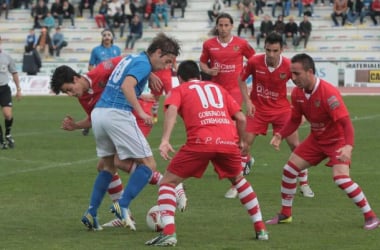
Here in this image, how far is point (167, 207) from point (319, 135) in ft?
7.30

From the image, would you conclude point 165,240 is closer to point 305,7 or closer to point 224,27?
point 224,27

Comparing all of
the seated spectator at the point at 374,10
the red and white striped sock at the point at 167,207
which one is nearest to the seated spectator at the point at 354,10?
the seated spectator at the point at 374,10

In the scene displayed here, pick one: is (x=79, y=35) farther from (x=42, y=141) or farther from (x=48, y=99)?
(x=42, y=141)

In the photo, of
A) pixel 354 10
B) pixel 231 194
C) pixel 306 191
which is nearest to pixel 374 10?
pixel 354 10

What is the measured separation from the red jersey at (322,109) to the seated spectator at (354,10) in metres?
36.4

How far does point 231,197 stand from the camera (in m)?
12.9

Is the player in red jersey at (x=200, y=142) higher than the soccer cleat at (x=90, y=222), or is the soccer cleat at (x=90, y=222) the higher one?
the player in red jersey at (x=200, y=142)

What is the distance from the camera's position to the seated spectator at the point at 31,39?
4450cm

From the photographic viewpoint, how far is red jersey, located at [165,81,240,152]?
9367 millimetres

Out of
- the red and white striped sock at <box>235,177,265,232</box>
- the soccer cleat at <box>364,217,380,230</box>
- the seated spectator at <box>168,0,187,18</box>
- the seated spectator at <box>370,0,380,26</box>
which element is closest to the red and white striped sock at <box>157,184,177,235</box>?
the red and white striped sock at <box>235,177,265,232</box>

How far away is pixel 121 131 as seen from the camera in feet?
32.9

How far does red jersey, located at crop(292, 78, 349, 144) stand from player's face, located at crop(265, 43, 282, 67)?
226 cm

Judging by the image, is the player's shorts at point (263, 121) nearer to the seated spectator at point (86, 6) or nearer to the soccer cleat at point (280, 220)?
the soccer cleat at point (280, 220)

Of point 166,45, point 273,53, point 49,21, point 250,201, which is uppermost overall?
point 166,45
